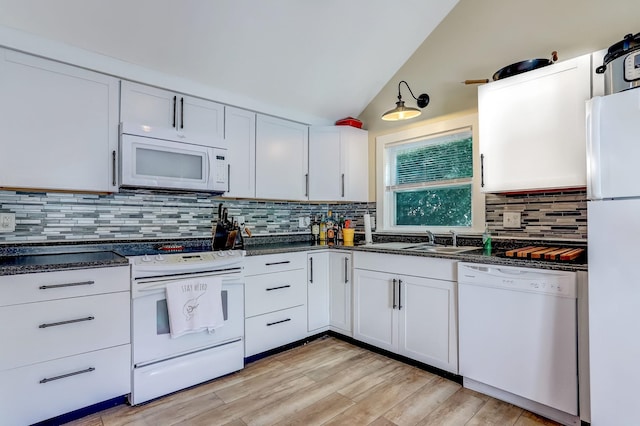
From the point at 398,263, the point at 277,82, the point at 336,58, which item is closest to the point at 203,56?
the point at 277,82

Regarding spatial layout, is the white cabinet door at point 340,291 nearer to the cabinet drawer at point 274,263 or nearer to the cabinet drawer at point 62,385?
the cabinet drawer at point 274,263

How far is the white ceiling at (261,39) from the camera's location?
208cm

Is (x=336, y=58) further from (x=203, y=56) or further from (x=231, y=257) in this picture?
(x=231, y=257)

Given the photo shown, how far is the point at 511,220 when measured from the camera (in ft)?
8.16

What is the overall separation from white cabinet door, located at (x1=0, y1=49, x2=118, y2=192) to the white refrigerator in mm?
2800

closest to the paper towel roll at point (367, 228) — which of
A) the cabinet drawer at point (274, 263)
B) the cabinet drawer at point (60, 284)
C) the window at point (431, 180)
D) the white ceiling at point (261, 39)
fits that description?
the window at point (431, 180)

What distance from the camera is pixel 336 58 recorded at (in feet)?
9.74

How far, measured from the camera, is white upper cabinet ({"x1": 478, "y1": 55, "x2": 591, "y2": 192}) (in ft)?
6.40

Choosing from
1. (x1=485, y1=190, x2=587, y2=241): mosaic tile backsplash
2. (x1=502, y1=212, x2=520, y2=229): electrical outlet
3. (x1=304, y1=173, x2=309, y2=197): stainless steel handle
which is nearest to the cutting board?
(x1=485, y1=190, x2=587, y2=241): mosaic tile backsplash

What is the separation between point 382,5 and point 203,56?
4.78ft

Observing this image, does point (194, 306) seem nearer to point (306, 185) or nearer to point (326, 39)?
point (306, 185)

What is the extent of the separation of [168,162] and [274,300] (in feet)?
Result: 4.41

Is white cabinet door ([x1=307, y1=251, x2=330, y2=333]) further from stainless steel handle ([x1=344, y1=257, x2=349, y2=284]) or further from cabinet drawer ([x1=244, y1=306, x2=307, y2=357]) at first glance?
stainless steel handle ([x1=344, y1=257, x2=349, y2=284])

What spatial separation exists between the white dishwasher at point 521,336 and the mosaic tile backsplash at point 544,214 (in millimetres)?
622
